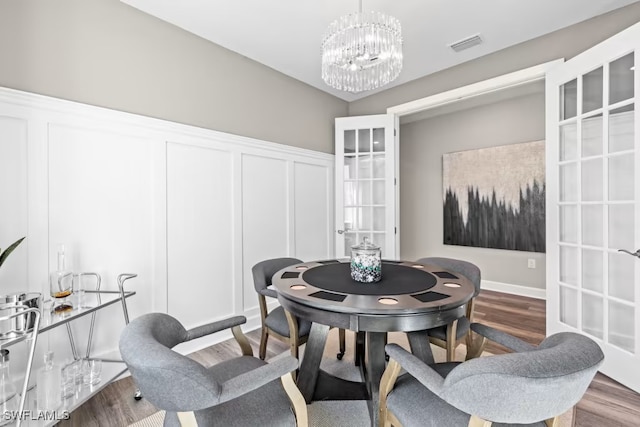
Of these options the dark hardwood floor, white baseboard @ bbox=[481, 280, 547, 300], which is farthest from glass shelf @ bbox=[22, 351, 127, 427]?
white baseboard @ bbox=[481, 280, 547, 300]

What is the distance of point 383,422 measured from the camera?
1.32m

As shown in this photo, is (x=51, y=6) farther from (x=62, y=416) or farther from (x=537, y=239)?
(x=537, y=239)

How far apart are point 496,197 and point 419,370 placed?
4013mm

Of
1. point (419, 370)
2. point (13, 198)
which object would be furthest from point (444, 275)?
point (13, 198)

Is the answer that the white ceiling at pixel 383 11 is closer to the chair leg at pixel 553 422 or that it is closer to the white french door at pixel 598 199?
the white french door at pixel 598 199

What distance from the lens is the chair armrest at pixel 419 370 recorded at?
3.47 feet

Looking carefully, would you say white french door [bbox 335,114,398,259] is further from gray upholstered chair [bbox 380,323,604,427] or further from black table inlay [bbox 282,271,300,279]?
gray upholstered chair [bbox 380,323,604,427]

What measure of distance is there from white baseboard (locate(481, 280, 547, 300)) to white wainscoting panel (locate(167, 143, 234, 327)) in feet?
12.2

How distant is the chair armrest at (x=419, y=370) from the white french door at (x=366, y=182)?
2.62 metres

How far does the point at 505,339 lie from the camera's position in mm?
1387

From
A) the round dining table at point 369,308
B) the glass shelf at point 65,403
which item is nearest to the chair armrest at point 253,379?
the round dining table at point 369,308

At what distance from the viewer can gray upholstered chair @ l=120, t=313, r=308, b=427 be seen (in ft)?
3.15

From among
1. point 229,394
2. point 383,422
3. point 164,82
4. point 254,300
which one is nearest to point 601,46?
point 383,422

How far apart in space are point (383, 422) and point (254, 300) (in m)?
2.19
